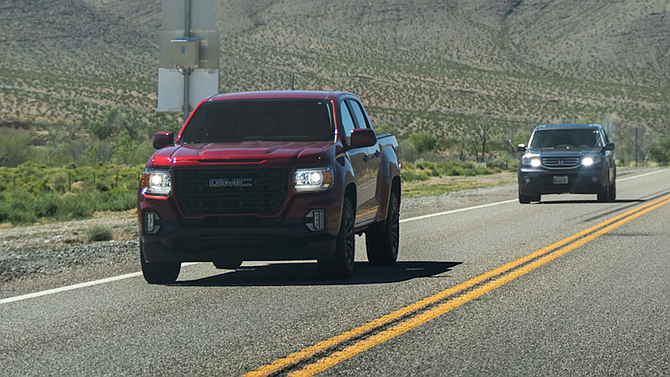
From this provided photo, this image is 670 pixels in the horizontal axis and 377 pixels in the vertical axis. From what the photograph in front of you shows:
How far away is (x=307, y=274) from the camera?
33.2 ft

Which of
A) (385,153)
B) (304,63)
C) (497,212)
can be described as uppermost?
(304,63)

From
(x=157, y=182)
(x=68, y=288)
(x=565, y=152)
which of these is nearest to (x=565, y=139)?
(x=565, y=152)

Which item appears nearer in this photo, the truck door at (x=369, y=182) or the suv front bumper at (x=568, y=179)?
the truck door at (x=369, y=182)

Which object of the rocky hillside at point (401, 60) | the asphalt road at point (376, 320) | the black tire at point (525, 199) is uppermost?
the rocky hillside at point (401, 60)

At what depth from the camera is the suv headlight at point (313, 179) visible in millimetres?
8625

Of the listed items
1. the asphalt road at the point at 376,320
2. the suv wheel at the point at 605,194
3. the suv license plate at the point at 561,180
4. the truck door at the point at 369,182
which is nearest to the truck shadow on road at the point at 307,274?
the asphalt road at the point at 376,320

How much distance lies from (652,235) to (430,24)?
359 feet

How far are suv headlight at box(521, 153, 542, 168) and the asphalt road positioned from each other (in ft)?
34.0

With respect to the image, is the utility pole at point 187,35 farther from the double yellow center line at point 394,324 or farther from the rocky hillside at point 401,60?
the rocky hillside at point 401,60

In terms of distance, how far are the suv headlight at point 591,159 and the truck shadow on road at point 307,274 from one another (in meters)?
12.5

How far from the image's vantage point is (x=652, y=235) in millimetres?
14453

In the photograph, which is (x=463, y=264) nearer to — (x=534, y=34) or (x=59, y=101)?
(x=59, y=101)

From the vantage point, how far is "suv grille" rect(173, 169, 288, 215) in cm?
855

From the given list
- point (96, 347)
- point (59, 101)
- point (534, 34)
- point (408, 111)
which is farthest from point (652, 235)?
point (534, 34)
